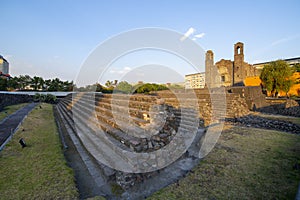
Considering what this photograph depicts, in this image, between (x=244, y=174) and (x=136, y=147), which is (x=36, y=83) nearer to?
(x=136, y=147)

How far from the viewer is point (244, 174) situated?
3.01 metres

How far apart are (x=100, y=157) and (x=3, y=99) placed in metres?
17.9

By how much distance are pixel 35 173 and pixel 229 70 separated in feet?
104

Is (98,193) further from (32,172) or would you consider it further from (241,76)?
(241,76)

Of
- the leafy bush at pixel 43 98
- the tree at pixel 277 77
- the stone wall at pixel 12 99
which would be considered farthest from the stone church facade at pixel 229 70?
the stone wall at pixel 12 99

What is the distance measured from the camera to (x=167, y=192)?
2.46 metres

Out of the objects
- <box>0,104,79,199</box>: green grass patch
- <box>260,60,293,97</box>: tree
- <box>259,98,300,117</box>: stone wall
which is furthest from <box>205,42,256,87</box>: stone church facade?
<box>0,104,79,199</box>: green grass patch

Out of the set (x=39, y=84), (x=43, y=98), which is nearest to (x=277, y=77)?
(x=43, y=98)

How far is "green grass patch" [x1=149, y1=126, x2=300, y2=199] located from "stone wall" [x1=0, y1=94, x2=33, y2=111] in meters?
18.1

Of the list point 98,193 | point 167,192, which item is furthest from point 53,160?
point 167,192

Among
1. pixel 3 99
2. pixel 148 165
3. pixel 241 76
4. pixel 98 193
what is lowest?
pixel 98 193

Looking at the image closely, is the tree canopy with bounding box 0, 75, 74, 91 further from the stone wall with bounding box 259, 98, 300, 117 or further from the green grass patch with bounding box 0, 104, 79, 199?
the stone wall with bounding box 259, 98, 300, 117

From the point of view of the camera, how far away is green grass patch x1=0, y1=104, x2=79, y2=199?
2.36 meters

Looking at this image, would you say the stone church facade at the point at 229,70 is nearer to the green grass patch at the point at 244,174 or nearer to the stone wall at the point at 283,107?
the stone wall at the point at 283,107
